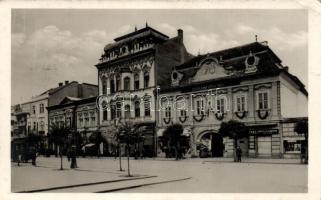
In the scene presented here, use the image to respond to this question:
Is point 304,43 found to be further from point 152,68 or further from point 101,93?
point 101,93

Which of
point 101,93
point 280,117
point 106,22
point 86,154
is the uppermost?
point 106,22

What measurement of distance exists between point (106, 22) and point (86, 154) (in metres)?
16.7

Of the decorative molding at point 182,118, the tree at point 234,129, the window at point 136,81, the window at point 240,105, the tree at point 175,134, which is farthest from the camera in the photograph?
the window at point 136,81

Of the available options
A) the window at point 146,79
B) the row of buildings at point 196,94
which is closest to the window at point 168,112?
the row of buildings at point 196,94

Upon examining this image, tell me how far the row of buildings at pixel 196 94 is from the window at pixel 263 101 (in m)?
0.05

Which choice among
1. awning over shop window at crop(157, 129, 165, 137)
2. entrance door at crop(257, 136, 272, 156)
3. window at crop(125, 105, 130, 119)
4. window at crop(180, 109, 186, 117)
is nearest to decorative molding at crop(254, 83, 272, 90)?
entrance door at crop(257, 136, 272, 156)

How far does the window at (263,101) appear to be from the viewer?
65.0 ft

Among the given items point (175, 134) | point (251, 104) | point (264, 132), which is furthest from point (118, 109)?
point (264, 132)

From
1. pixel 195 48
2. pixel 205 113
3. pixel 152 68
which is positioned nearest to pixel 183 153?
pixel 205 113

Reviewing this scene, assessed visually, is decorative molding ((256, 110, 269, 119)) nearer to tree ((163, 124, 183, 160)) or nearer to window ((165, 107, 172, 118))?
tree ((163, 124, 183, 160))

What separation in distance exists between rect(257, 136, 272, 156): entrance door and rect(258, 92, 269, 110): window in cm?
146

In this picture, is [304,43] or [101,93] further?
[101,93]

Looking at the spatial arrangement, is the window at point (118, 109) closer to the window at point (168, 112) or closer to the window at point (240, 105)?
the window at point (168, 112)
